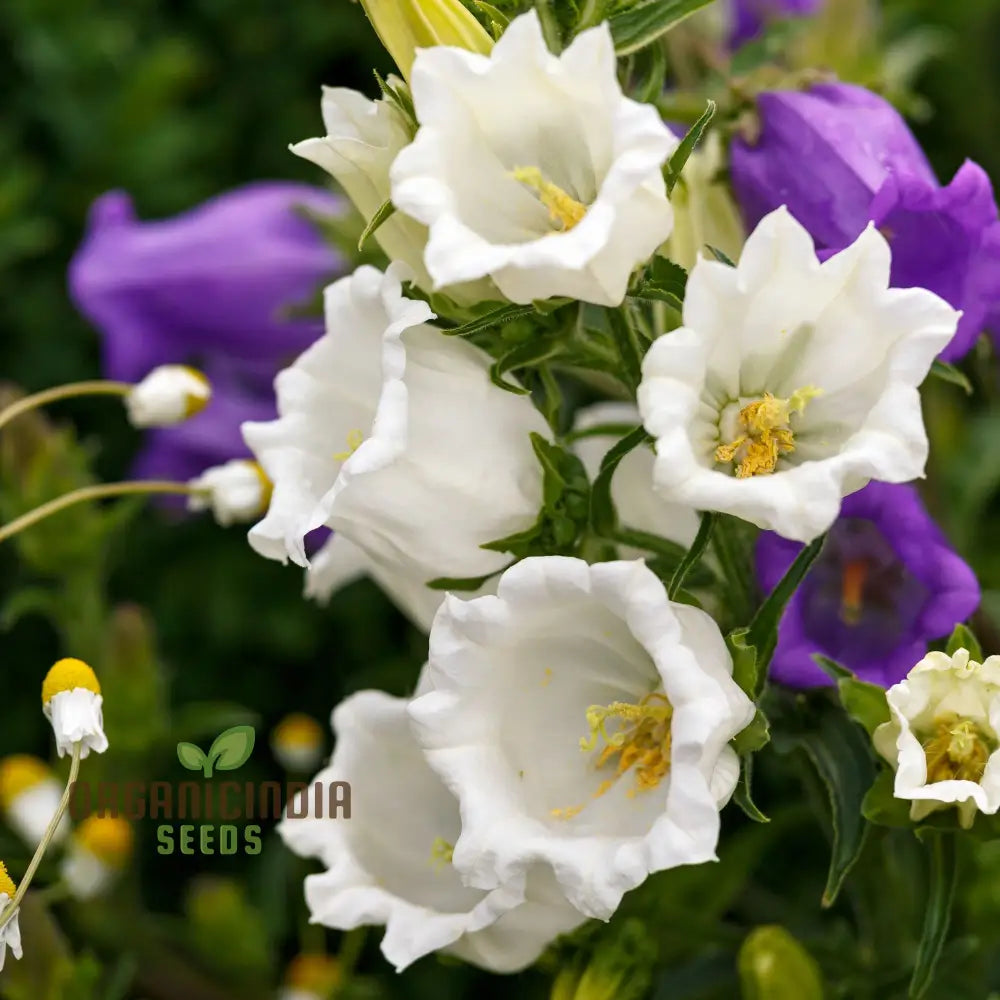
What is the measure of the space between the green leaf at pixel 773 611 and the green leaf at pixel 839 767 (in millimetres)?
66

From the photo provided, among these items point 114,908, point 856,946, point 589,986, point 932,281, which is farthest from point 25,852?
point 932,281

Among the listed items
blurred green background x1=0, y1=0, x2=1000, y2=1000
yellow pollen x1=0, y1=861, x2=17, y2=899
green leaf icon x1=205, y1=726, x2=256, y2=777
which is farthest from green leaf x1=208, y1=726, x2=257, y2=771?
blurred green background x1=0, y1=0, x2=1000, y2=1000

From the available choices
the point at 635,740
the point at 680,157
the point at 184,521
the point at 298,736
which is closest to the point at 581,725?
the point at 635,740

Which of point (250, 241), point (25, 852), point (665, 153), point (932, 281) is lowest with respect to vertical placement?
point (25, 852)

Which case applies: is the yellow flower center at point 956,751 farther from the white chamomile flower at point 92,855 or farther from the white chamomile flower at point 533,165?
the white chamomile flower at point 92,855

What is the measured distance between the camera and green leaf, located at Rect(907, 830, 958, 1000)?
0.64 meters

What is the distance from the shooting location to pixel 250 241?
3.93 ft

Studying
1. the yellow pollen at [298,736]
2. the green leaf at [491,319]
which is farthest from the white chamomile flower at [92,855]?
the green leaf at [491,319]

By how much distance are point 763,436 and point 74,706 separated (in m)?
0.30

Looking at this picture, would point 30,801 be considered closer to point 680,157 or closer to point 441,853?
point 441,853

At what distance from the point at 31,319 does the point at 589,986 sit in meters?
0.79

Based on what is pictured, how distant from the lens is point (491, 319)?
59 cm

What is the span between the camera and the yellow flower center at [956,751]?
61 centimetres

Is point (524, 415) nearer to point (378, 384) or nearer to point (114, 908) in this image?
point (378, 384)
